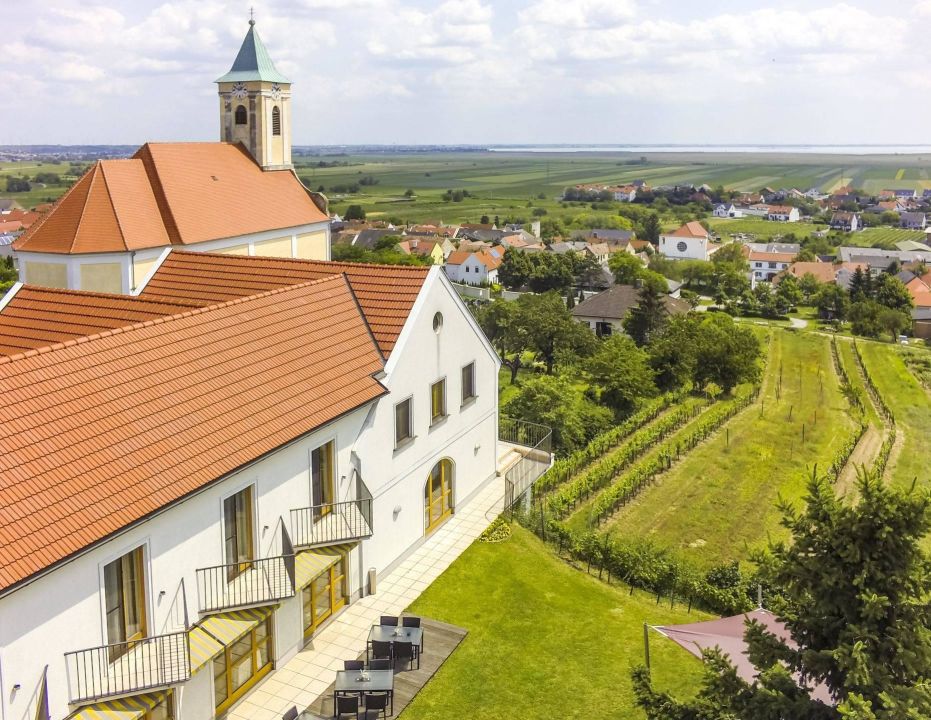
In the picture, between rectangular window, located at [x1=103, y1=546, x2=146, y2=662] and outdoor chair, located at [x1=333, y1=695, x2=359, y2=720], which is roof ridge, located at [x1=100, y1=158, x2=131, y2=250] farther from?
outdoor chair, located at [x1=333, y1=695, x2=359, y2=720]

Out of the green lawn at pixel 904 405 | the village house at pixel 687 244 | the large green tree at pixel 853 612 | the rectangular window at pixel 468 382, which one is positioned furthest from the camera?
the village house at pixel 687 244

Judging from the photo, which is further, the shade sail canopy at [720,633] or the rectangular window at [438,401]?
the rectangular window at [438,401]

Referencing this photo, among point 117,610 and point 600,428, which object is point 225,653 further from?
point 600,428

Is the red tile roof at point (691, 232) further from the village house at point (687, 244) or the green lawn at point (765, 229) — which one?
the green lawn at point (765, 229)

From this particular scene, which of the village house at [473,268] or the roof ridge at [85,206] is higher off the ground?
the roof ridge at [85,206]

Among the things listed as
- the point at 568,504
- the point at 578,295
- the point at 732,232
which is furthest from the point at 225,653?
the point at 732,232

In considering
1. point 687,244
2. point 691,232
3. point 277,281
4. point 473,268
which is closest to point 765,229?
point 691,232

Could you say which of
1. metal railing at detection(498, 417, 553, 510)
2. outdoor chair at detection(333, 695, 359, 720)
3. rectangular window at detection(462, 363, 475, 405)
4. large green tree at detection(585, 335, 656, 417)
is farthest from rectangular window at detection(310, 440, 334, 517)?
large green tree at detection(585, 335, 656, 417)

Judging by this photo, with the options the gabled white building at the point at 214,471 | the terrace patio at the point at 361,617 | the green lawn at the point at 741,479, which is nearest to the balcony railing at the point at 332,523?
the gabled white building at the point at 214,471
